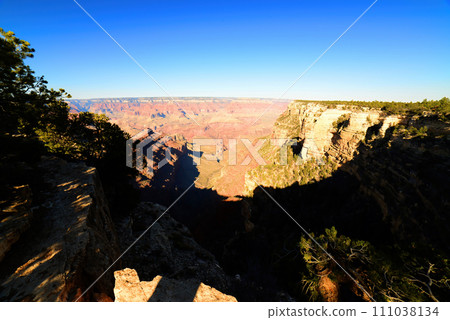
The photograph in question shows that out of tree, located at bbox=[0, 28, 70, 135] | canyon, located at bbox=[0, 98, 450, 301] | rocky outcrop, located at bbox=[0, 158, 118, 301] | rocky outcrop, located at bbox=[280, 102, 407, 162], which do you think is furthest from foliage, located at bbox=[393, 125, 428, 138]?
tree, located at bbox=[0, 28, 70, 135]

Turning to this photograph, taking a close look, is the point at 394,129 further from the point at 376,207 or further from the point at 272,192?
the point at 272,192

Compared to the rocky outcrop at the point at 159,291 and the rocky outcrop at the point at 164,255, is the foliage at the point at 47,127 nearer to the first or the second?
the rocky outcrop at the point at 164,255

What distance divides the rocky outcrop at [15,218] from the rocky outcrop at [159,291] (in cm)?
426

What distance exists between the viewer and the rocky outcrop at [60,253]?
18.2ft

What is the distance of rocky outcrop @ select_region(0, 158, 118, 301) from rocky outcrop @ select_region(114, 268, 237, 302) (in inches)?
52.1

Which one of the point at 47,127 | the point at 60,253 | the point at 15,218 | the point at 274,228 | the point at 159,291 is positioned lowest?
the point at 274,228

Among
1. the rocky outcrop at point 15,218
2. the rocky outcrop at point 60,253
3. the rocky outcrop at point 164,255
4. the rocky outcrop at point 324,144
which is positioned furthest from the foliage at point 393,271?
the rocky outcrop at point 324,144

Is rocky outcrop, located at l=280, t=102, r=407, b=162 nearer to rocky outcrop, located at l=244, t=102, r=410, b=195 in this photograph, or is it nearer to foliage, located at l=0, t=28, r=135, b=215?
rocky outcrop, located at l=244, t=102, r=410, b=195

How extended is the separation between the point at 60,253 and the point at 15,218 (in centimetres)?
282

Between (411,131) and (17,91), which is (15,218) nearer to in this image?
(17,91)

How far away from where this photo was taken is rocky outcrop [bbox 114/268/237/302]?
19.9 feet

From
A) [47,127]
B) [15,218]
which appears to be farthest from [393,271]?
[47,127]

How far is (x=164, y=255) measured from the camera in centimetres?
1379

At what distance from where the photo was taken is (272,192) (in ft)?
132
